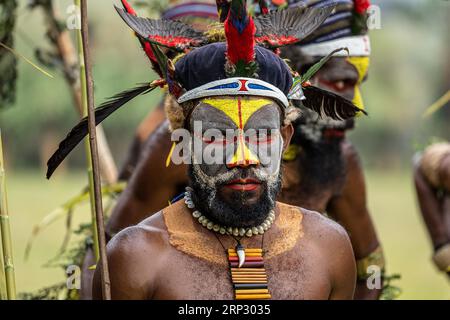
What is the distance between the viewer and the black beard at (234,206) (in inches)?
165

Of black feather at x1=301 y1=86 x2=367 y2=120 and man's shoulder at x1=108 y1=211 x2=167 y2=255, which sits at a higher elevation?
black feather at x1=301 y1=86 x2=367 y2=120

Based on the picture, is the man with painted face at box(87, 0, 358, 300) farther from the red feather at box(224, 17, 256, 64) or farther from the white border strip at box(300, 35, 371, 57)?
the white border strip at box(300, 35, 371, 57)

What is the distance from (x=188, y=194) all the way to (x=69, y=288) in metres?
1.91

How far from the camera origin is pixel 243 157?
4113 millimetres

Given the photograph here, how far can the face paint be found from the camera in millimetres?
4156

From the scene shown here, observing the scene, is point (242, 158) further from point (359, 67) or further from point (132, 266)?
point (359, 67)

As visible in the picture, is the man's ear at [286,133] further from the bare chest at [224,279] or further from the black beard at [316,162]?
the black beard at [316,162]

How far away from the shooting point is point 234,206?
13.7 feet

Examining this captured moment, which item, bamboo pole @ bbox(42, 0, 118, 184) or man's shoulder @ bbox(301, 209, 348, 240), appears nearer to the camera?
man's shoulder @ bbox(301, 209, 348, 240)

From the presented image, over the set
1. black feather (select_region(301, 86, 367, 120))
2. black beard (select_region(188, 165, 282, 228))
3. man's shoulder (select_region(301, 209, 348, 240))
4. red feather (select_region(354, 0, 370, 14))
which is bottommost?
man's shoulder (select_region(301, 209, 348, 240))

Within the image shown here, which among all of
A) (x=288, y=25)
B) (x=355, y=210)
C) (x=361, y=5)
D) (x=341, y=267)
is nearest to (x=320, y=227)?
(x=341, y=267)

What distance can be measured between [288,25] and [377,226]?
1480 cm

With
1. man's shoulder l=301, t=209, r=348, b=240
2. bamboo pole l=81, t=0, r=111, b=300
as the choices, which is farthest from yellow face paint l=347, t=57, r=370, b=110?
bamboo pole l=81, t=0, r=111, b=300

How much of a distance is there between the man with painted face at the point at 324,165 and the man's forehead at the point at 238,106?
151cm
